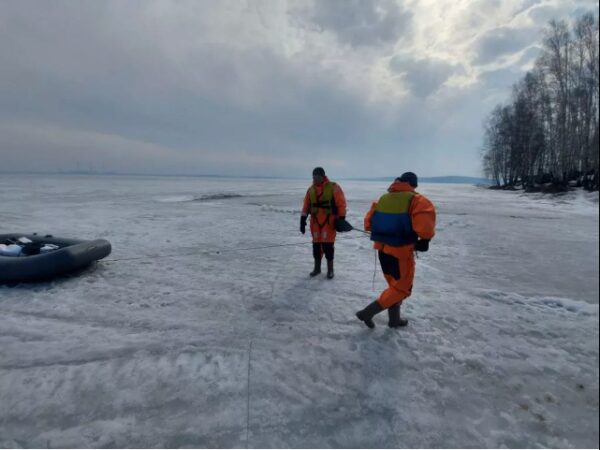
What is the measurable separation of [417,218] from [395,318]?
3.92 ft

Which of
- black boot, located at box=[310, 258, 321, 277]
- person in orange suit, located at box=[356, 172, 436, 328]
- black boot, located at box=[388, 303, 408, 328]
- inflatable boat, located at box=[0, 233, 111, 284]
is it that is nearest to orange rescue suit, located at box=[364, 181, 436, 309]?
person in orange suit, located at box=[356, 172, 436, 328]

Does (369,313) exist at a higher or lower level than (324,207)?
lower

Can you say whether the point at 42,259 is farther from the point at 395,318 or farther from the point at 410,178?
the point at 410,178

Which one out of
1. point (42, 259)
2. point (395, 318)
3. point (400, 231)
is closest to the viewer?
point (400, 231)

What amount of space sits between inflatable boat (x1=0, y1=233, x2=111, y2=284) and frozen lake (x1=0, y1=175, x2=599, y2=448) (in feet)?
0.65

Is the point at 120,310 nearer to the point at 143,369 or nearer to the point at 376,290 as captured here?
the point at 143,369

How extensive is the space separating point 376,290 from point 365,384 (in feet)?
6.56

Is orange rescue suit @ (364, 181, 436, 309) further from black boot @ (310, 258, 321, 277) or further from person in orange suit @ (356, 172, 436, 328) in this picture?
black boot @ (310, 258, 321, 277)

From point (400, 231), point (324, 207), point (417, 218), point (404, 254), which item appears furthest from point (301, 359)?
→ point (324, 207)

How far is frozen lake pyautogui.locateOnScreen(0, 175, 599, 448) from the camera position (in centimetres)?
194

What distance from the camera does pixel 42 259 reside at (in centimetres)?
425

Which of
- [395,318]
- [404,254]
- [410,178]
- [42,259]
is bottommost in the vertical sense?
[395,318]

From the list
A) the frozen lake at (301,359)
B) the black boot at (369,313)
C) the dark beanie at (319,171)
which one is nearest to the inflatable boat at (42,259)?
the frozen lake at (301,359)

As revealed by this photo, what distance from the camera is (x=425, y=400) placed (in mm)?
2260
